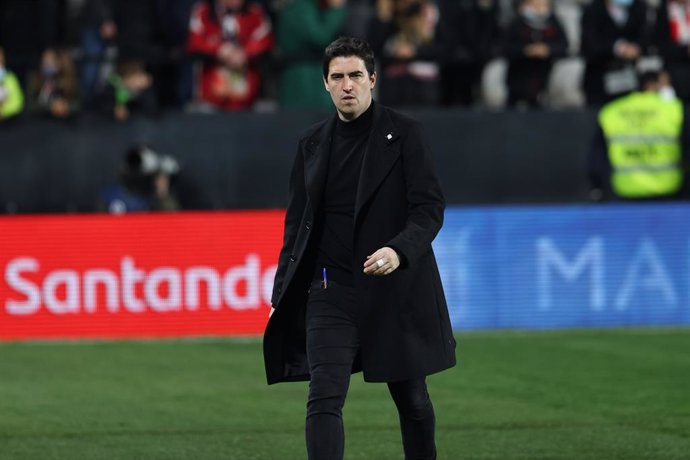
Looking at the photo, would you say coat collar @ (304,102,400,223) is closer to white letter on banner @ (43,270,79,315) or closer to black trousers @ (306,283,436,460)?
black trousers @ (306,283,436,460)

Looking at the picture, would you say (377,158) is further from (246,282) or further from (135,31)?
(135,31)

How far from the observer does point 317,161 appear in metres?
6.93

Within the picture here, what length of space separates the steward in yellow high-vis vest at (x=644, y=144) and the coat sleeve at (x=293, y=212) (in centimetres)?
967

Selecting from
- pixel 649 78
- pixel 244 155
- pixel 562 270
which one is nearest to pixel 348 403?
pixel 562 270

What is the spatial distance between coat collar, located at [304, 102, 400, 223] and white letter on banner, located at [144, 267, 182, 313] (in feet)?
29.4

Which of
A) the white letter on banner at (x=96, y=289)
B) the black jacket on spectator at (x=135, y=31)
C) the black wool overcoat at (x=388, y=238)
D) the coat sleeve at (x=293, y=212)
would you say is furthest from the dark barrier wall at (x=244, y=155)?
the black wool overcoat at (x=388, y=238)

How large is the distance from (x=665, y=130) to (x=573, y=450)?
7947 millimetres

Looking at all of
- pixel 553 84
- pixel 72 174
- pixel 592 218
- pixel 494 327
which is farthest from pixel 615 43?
pixel 72 174

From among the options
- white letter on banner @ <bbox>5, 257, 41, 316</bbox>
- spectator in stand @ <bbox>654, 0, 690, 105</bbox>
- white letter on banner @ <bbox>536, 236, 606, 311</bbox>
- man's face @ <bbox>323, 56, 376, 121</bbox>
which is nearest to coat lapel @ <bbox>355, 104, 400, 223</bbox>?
man's face @ <bbox>323, 56, 376, 121</bbox>

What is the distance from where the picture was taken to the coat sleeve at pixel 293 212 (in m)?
7.05

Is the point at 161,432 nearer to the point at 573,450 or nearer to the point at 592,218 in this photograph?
the point at 573,450

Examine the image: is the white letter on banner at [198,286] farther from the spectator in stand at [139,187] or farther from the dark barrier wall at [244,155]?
the dark barrier wall at [244,155]

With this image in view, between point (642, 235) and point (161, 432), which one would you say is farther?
point (642, 235)

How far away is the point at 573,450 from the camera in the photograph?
351 inches
